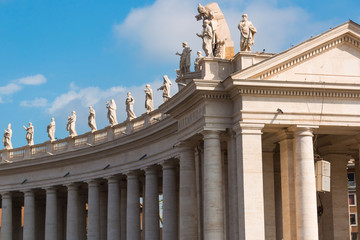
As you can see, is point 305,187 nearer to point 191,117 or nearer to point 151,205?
point 191,117

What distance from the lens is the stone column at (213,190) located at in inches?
2717

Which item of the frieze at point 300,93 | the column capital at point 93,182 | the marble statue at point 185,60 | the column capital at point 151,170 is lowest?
the column capital at point 93,182

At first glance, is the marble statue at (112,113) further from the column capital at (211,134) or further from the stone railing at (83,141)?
the column capital at (211,134)

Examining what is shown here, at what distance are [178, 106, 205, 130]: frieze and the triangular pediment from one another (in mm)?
5794

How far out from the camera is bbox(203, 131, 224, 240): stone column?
6900 cm

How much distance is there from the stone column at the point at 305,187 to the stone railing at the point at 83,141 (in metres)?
→ 25.6

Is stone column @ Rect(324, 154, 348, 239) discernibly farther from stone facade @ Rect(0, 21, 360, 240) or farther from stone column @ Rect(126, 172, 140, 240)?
stone column @ Rect(126, 172, 140, 240)

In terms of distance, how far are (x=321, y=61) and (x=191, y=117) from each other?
44.8ft

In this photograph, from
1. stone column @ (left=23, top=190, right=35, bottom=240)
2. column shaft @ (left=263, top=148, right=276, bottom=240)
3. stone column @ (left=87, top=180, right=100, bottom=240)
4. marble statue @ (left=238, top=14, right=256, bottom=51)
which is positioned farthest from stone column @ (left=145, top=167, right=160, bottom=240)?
stone column @ (left=23, top=190, right=35, bottom=240)

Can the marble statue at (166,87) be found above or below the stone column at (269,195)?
above

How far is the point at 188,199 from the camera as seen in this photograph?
7719cm

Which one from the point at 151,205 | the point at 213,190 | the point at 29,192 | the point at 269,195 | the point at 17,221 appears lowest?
the point at 17,221

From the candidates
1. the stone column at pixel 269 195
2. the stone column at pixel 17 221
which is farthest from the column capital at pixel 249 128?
the stone column at pixel 17 221

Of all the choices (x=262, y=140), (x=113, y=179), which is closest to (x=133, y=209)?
(x=113, y=179)
